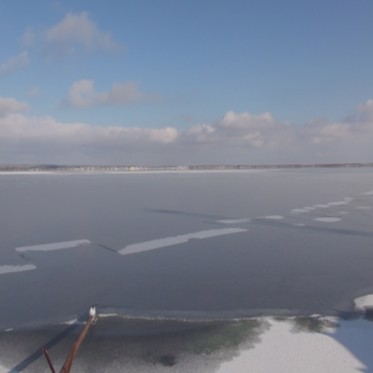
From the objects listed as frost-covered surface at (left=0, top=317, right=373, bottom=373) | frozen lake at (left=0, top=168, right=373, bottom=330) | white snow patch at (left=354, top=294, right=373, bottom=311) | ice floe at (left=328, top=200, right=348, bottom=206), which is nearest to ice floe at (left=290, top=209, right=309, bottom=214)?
frozen lake at (left=0, top=168, right=373, bottom=330)

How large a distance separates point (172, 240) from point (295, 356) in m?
3.59

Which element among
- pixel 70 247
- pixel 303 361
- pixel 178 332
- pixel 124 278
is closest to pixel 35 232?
pixel 70 247

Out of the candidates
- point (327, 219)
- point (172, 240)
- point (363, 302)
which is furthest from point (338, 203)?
point (363, 302)

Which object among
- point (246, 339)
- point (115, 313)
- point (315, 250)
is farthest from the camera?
point (315, 250)

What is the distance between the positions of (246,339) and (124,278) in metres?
1.75

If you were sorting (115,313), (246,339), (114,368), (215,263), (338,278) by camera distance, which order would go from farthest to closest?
(215,263)
(338,278)
(115,313)
(246,339)
(114,368)

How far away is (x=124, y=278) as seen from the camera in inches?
161

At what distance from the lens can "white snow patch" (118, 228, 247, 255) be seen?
17.4ft

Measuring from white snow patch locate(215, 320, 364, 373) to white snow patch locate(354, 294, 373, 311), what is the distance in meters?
0.51

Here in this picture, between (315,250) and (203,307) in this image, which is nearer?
(203,307)

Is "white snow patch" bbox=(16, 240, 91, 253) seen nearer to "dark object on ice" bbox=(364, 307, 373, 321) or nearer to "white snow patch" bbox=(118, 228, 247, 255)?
"white snow patch" bbox=(118, 228, 247, 255)

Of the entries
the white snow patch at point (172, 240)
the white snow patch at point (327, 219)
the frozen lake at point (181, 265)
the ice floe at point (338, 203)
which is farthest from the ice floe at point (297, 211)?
the white snow patch at point (172, 240)

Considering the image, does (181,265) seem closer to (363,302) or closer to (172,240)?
(172,240)

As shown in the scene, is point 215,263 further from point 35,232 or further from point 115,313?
point 35,232
